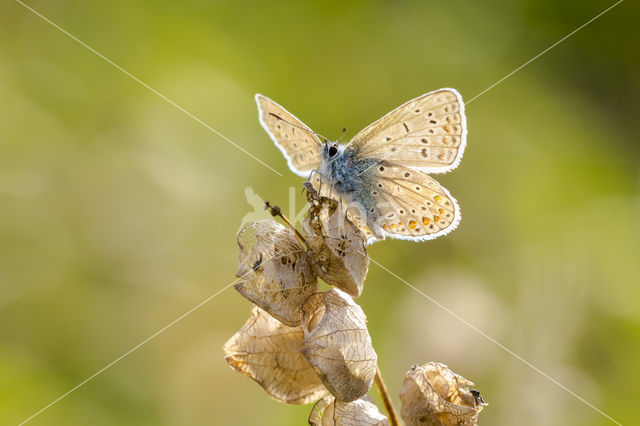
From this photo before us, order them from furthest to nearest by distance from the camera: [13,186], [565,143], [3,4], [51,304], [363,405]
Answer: [565,143]
[3,4]
[13,186]
[51,304]
[363,405]

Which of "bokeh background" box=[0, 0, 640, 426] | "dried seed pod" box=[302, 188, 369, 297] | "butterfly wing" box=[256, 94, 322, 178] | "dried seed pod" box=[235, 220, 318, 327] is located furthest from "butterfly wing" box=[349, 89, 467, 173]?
"bokeh background" box=[0, 0, 640, 426]

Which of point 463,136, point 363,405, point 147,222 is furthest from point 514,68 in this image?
point 363,405

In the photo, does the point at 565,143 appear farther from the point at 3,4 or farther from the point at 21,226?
the point at 3,4

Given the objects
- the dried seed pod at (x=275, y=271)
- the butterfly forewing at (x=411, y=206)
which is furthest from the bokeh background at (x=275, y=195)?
the dried seed pod at (x=275, y=271)

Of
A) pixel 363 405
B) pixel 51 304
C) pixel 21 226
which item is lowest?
pixel 51 304

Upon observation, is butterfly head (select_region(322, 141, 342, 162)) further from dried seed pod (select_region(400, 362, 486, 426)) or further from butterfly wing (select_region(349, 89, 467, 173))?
dried seed pod (select_region(400, 362, 486, 426))

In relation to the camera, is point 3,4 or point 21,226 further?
point 3,4
